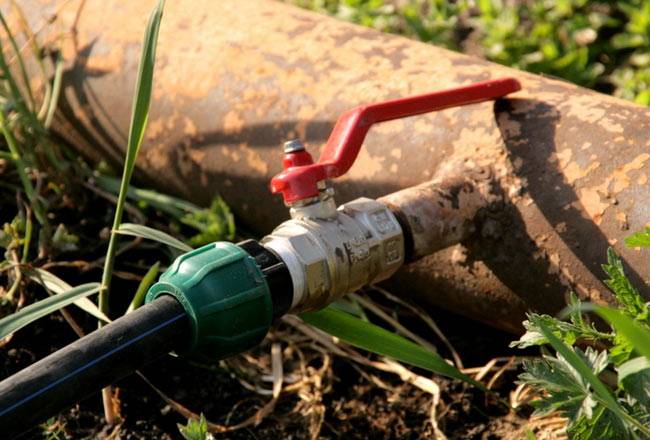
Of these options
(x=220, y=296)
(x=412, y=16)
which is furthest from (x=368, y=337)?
(x=412, y=16)

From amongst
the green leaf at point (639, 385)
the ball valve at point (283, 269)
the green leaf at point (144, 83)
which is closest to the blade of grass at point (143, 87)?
the green leaf at point (144, 83)

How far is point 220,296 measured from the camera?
1.11 meters

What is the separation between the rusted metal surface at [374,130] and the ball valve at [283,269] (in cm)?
8

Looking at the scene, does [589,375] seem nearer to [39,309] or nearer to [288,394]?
[288,394]

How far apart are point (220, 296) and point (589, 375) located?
1.41ft

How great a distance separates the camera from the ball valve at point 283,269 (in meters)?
1.01

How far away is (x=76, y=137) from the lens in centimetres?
205

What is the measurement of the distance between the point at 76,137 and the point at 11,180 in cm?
17

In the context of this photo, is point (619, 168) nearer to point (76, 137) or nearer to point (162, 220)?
point (162, 220)

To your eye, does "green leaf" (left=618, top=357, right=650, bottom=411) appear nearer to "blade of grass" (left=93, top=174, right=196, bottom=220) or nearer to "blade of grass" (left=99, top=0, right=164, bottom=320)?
"blade of grass" (left=99, top=0, right=164, bottom=320)

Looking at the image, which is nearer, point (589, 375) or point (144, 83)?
point (589, 375)

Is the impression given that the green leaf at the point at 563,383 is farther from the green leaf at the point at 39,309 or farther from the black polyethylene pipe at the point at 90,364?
the green leaf at the point at 39,309

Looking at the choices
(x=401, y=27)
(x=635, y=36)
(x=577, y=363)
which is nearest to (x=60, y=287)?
(x=577, y=363)

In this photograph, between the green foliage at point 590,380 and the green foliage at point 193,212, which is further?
the green foliage at point 193,212
